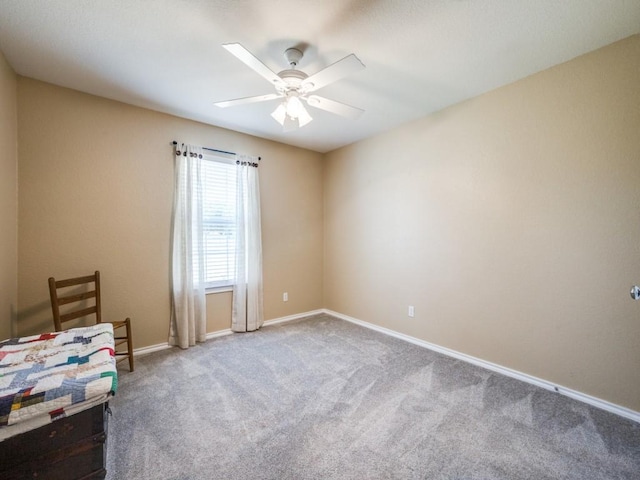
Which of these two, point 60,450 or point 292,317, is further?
point 292,317

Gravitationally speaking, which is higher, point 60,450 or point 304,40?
point 304,40

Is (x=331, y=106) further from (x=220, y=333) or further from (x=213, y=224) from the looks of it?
(x=220, y=333)

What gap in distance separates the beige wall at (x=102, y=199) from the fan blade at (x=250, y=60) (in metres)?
1.82

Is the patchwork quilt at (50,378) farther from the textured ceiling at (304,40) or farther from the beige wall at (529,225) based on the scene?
the beige wall at (529,225)

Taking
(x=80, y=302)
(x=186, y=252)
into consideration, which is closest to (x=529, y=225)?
(x=186, y=252)

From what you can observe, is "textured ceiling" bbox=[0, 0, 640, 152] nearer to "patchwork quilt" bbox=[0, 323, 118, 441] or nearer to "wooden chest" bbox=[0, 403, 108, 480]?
"patchwork quilt" bbox=[0, 323, 118, 441]

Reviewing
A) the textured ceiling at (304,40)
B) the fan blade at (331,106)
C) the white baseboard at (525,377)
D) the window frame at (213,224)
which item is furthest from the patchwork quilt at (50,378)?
the white baseboard at (525,377)

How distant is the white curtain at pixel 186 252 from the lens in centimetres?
312

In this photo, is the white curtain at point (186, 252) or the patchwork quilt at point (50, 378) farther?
the white curtain at point (186, 252)

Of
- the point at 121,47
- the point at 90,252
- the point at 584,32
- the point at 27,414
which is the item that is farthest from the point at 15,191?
the point at 584,32

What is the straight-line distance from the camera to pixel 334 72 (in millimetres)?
1733

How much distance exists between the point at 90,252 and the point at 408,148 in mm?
3524

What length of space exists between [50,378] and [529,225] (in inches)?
131

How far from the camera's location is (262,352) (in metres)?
3.01
